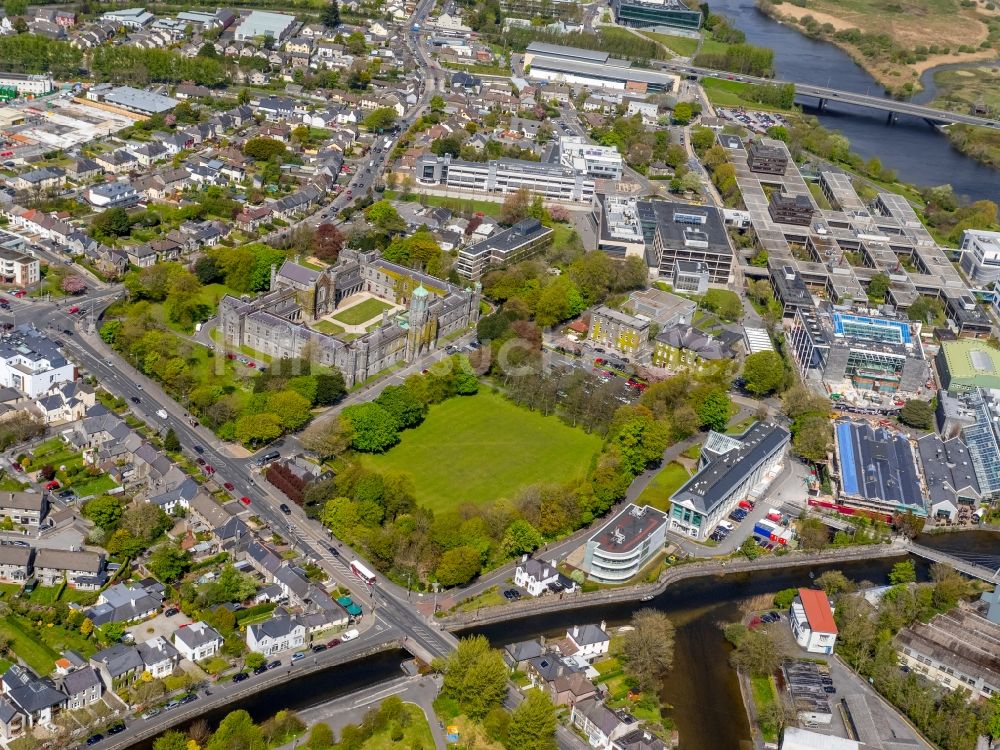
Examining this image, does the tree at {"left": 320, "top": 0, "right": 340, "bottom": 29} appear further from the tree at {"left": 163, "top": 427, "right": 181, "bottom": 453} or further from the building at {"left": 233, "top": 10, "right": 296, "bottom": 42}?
the tree at {"left": 163, "top": 427, "right": 181, "bottom": 453}

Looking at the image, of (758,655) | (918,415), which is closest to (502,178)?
(918,415)


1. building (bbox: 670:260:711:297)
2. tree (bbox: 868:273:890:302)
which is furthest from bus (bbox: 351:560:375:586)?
tree (bbox: 868:273:890:302)

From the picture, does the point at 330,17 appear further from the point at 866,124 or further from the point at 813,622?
the point at 813,622

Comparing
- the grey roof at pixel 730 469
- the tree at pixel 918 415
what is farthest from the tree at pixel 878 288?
the grey roof at pixel 730 469

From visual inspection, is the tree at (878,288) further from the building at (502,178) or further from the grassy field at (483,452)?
the grassy field at (483,452)

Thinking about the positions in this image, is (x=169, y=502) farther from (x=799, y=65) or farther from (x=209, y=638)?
(x=799, y=65)

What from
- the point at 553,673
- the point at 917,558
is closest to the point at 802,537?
the point at 917,558
